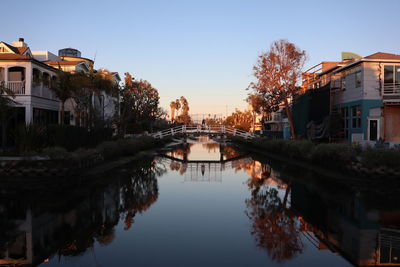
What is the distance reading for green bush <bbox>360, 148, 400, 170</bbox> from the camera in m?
16.8

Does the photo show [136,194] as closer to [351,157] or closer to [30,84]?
[351,157]

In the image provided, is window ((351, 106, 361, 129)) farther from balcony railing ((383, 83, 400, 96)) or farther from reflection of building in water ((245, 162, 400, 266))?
reflection of building in water ((245, 162, 400, 266))

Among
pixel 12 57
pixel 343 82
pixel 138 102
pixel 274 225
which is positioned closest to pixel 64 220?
pixel 274 225

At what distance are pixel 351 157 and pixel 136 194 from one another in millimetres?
10985

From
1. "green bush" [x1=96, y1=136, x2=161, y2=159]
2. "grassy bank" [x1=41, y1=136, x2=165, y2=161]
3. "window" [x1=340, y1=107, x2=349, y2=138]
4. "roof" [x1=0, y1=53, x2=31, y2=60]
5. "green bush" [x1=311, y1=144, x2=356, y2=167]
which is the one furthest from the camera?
"window" [x1=340, y1=107, x2=349, y2=138]

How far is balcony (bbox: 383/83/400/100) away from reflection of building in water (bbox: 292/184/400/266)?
15.4 m

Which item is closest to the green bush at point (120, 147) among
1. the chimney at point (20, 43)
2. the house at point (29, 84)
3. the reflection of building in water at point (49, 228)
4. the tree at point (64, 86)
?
the tree at point (64, 86)

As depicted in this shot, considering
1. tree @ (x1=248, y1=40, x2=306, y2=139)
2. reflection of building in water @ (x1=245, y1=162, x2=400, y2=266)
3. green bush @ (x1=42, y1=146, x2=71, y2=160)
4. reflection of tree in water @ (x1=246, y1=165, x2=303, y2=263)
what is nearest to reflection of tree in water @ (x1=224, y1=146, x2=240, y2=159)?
tree @ (x1=248, y1=40, x2=306, y2=139)

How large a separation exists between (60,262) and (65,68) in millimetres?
35256

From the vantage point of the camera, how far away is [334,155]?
20625 mm

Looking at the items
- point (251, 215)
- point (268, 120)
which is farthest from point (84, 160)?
point (268, 120)

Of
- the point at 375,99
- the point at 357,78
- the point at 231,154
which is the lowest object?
the point at 231,154

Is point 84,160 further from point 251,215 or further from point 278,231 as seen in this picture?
point 278,231

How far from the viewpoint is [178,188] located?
17.1 m
